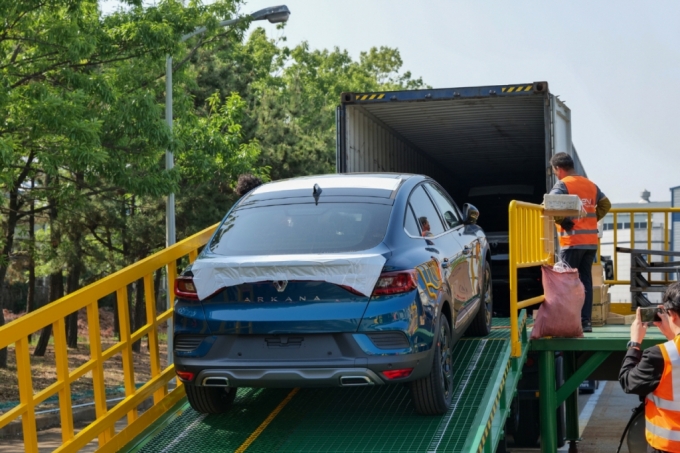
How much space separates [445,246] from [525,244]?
59.7 inches

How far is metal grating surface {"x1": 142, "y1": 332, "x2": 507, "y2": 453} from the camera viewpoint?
5.80m

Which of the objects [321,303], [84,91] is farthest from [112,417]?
[84,91]

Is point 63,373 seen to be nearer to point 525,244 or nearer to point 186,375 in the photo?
point 186,375

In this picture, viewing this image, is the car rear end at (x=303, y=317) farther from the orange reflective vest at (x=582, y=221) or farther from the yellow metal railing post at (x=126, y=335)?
the orange reflective vest at (x=582, y=221)

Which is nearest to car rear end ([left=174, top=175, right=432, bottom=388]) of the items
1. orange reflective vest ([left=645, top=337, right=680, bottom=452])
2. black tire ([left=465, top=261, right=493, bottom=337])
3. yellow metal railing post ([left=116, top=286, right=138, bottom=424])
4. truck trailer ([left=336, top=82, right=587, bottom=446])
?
yellow metal railing post ([left=116, top=286, right=138, bottom=424])

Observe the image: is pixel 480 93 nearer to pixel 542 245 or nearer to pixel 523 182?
pixel 542 245

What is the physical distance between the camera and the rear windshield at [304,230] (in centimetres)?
602

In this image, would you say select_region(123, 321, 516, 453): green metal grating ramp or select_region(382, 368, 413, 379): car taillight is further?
select_region(123, 321, 516, 453): green metal grating ramp

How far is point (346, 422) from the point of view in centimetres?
623

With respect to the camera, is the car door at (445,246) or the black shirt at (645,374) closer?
the black shirt at (645,374)

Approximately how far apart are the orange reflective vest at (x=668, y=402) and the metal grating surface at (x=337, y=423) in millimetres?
1209

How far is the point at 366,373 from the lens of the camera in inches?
219

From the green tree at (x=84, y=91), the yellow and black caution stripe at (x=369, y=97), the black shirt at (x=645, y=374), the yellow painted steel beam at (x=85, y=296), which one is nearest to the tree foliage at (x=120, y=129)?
the green tree at (x=84, y=91)

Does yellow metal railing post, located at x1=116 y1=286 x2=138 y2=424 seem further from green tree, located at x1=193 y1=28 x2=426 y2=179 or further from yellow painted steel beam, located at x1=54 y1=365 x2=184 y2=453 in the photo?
green tree, located at x1=193 y1=28 x2=426 y2=179
